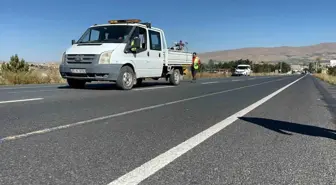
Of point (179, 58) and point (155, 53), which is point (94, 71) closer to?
point (155, 53)

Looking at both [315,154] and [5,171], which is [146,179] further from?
[315,154]

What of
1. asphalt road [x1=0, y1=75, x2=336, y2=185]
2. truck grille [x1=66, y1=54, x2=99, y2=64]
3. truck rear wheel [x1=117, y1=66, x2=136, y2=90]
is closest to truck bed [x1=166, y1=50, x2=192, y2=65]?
truck rear wheel [x1=117, y1=66, x2=136, y2=90]

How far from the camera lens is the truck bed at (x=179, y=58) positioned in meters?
15.6

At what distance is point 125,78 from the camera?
12680 millimetres

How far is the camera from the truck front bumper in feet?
39.1

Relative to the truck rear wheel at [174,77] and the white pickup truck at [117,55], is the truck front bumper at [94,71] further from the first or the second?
the truck rear wheel at [174,77]

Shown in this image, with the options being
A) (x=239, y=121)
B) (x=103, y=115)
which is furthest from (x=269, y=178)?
(x=103, y=115)

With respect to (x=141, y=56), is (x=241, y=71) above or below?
below

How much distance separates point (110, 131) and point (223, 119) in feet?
7.36

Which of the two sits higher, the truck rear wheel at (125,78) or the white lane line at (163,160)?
the truck rear wheel at (125,78)

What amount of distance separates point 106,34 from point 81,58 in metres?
1.53

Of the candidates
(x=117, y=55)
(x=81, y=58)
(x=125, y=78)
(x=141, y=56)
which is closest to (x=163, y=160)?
(x=117, y=55)

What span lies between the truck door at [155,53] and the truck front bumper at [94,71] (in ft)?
7.01

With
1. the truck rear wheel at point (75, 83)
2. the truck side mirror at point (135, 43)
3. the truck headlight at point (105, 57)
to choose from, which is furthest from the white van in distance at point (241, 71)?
the truck headlight at point (105, 57)
